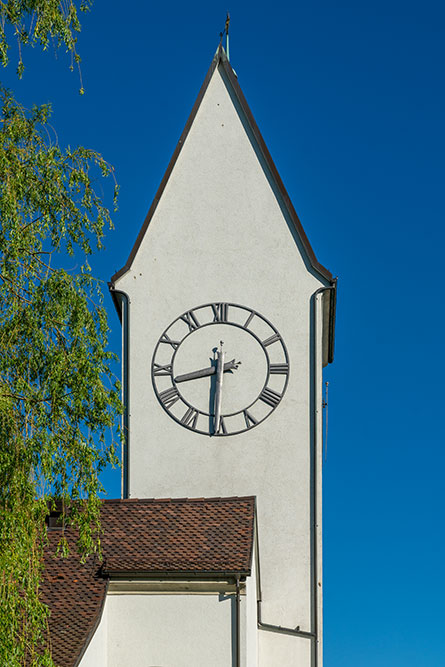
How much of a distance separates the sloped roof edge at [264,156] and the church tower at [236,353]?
33 millimetres

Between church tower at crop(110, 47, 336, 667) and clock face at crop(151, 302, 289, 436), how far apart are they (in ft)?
0.09

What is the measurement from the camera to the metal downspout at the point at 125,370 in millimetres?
27453

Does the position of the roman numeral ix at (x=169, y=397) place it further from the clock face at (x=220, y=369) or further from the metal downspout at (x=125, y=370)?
the metal downspout at (x=125, y=370)

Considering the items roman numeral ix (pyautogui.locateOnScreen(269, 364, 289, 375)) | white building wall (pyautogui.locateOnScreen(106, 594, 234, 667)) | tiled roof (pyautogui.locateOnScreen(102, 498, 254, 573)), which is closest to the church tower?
roman numeral ix (pyautogui.locateOnScreen(269, 364, 289, 375))

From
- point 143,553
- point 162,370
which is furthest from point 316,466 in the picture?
point 143,553

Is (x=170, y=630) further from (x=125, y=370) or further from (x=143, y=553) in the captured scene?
(x=125, y=370)

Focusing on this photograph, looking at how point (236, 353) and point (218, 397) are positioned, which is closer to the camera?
point (218, 397)

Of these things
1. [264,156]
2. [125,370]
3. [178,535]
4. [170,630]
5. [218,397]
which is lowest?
[170,630]

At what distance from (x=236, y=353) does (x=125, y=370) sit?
8.61 ft

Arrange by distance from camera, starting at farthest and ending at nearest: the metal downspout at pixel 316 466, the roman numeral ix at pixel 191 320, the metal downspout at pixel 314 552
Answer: the roman numeral ix at pixel 191 320 → the metal downspout at pixel 316 466 → the metal downspout at pixel 314 552

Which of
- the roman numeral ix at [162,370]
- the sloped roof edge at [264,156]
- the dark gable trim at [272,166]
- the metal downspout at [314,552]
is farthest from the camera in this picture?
the sloped roof edge at [264,156]

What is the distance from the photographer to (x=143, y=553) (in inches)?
815

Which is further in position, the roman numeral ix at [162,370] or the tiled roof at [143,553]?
the roman numeral ix at [162,370]

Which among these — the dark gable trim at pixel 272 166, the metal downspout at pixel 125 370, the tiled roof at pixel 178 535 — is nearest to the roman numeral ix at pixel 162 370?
the metal downspout at pixel 125 370
